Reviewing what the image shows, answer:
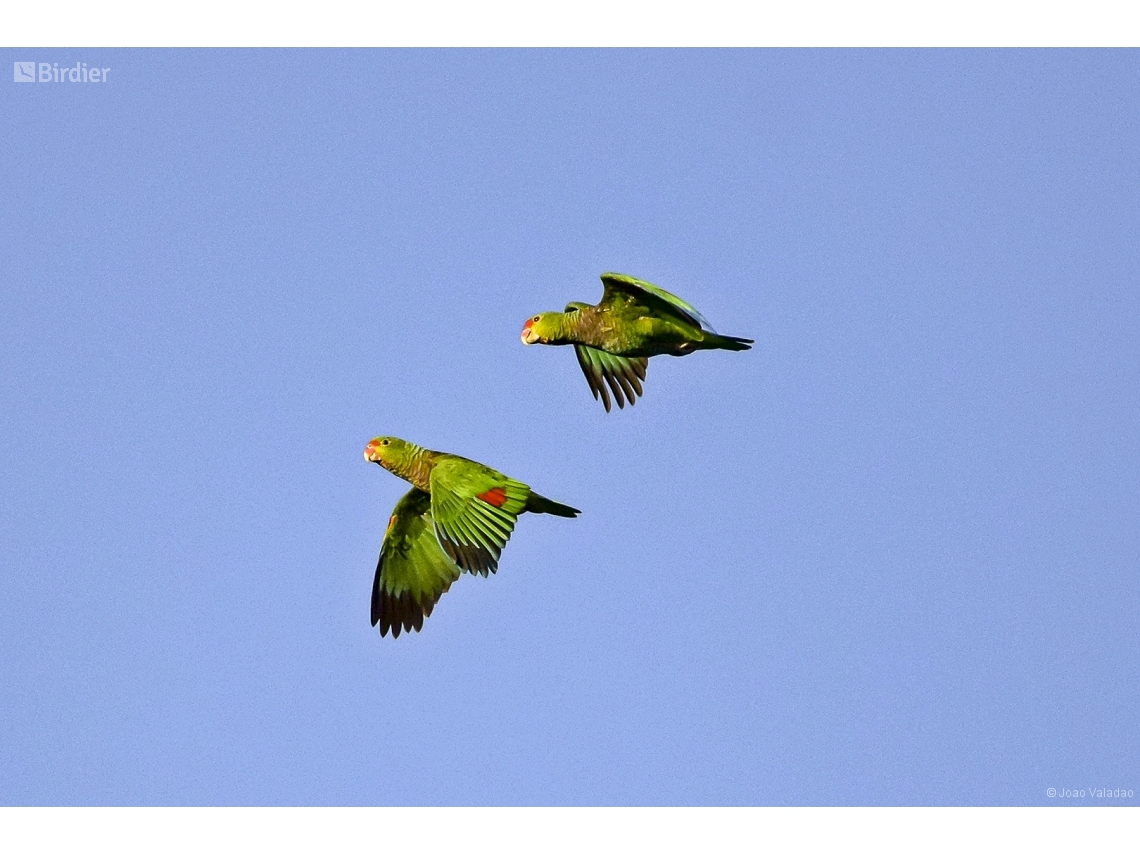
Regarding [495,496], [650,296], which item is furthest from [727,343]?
[495,496]

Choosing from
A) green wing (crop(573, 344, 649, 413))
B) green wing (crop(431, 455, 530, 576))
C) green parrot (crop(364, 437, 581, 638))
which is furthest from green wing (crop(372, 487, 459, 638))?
green wing (crop(573, 344, 649, 413))

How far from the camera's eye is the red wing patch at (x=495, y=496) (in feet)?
77.1

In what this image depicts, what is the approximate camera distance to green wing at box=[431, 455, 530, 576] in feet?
75.9

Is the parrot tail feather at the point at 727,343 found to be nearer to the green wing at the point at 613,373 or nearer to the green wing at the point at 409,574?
the green wing at the point at 613,373

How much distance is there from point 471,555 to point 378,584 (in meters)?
3.05

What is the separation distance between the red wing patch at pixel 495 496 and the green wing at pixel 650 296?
10.1 feet

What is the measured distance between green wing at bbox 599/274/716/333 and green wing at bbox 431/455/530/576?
2950 millimetres

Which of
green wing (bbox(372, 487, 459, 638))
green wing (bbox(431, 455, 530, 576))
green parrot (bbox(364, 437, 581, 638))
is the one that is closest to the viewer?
green wing (bbox(431, 455, 530, 576))

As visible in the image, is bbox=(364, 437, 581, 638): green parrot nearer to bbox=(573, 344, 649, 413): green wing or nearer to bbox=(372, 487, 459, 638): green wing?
bbox=(372, 487, 459, 638): green wing

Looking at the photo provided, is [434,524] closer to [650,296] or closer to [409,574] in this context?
[409,574]

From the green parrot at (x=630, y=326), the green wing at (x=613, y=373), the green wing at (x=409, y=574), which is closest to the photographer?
the green parrot at (x=630, y=326)

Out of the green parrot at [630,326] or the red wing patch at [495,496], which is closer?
the red wing patch at [495,496]

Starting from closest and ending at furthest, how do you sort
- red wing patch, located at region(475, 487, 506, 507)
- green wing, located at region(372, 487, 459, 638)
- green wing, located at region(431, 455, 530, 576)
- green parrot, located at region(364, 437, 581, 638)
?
green wing, located at region(431, 455, 530, 576), green parrot, located at region(364, 437, 581, 638), red wing patch, located at region(475, 487, 506, 507), green wing, located at region(372, 487, 459, 638)

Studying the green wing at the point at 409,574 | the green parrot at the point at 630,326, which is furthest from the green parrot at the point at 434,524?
the green parrot at the point at 630,326
